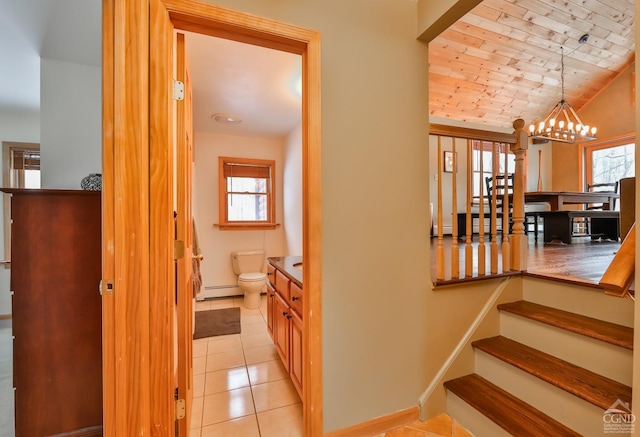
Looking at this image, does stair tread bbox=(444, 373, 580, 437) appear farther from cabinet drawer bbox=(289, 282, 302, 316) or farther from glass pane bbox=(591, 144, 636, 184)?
glass pane bbox=(591, 144, 636, 184)

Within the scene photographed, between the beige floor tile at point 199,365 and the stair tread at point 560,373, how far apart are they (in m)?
2.05

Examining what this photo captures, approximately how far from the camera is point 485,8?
323cm

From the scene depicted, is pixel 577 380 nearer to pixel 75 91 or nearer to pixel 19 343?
pixel 19 343

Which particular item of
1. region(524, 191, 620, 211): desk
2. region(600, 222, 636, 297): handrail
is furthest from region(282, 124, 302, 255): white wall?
region(524, 191, 620, 211): desk

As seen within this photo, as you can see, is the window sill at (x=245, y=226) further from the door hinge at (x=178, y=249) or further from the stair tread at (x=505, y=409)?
the stair tread at (x=505, y=409)

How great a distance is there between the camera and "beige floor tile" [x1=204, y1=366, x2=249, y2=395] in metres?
1.98

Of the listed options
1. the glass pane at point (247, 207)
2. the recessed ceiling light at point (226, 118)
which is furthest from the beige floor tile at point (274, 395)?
the recessed ceiling light at point (226, 118)

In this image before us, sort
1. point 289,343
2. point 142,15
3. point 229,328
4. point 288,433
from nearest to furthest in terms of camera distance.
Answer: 1. point 142,15
2. point 288,433
3. point 289,343
4. point 229,328

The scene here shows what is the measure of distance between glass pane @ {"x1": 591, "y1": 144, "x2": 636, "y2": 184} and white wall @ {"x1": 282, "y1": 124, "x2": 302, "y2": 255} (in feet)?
20.2

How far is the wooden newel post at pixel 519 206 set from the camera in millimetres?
1854

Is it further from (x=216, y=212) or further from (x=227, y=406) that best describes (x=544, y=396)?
(x=216, y=212)

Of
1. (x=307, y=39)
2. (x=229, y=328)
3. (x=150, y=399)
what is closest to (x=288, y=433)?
(x=150, y=399)

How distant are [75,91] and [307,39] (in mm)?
2025

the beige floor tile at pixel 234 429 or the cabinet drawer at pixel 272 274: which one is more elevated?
the cabinet drawer at pixel 272 274
